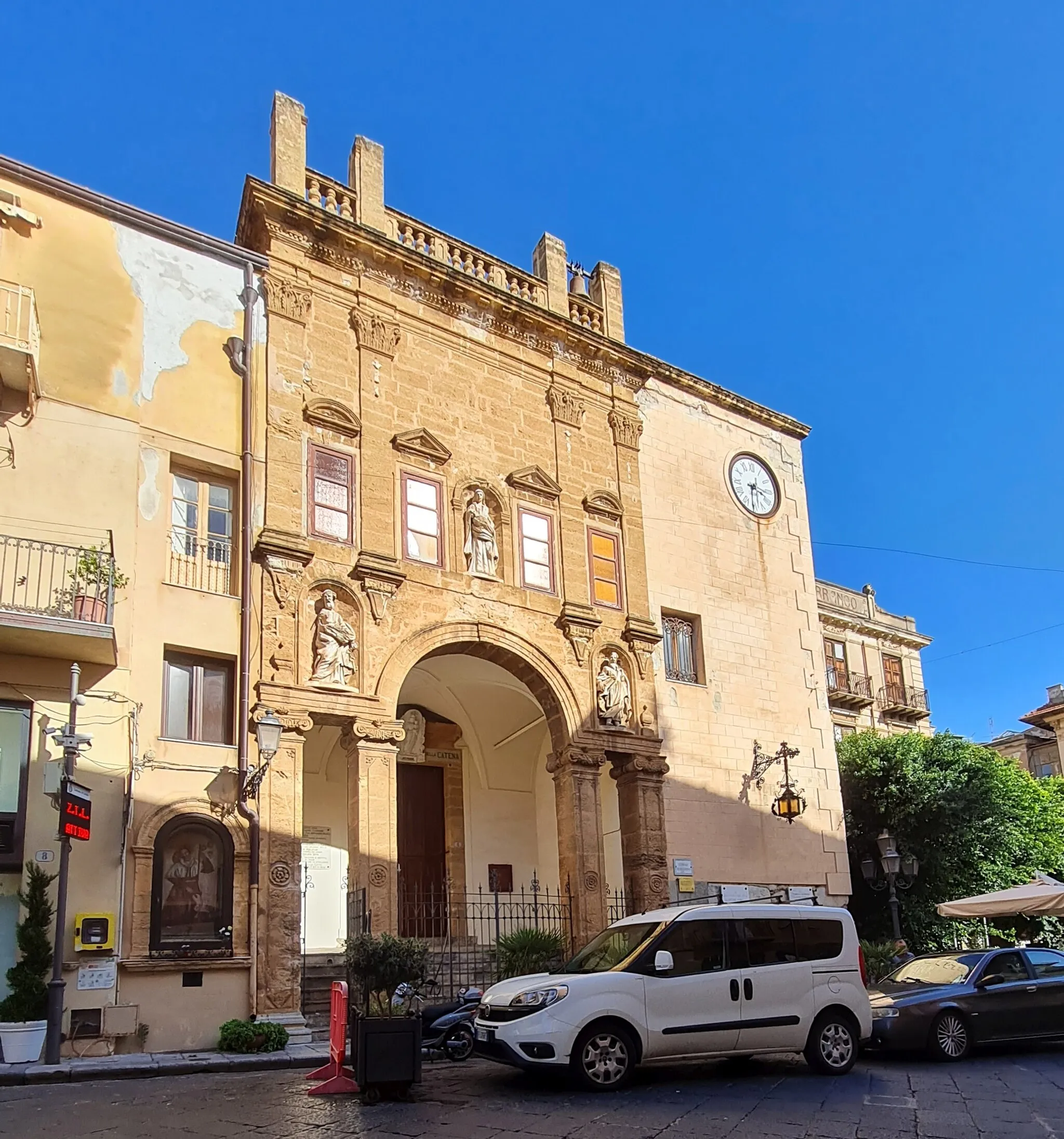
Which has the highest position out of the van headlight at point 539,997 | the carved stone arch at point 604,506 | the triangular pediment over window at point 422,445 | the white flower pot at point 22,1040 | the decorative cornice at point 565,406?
the decorative cornice at point 565,406

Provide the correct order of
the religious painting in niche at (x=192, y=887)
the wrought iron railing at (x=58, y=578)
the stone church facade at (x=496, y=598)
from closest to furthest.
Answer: the wrought iron railing at (x=58, y=578) → the religious painting in niche at (x=192, y=887) → the stone church facade at (x=496, y=598)

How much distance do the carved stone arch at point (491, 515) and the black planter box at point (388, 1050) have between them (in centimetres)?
877

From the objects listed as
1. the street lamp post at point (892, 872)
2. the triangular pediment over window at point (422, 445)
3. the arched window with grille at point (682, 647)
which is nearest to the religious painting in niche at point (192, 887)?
the triangular pediment over window at point (422, 445)

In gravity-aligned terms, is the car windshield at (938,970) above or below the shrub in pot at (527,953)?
below

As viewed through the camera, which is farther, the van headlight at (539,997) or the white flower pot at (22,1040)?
the white flower pot at (22,1040)

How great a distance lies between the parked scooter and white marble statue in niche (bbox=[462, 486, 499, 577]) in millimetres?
7009

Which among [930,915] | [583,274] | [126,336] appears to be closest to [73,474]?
[126,336]

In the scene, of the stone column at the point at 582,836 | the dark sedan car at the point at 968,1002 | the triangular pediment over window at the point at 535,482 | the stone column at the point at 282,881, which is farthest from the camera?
the triangular pediment over window at the point at 535,482

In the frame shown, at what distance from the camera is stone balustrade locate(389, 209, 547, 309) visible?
1900 cm

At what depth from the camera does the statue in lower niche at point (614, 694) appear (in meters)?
18.3

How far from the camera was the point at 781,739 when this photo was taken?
68.5 feet

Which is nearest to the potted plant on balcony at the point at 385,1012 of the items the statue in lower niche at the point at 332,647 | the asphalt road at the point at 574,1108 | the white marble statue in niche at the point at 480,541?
the asphalt road at the point at 574,1108

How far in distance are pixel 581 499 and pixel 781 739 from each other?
592cm

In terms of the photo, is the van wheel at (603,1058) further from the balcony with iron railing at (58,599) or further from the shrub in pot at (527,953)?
the balcony with iron railing at (58,599)
